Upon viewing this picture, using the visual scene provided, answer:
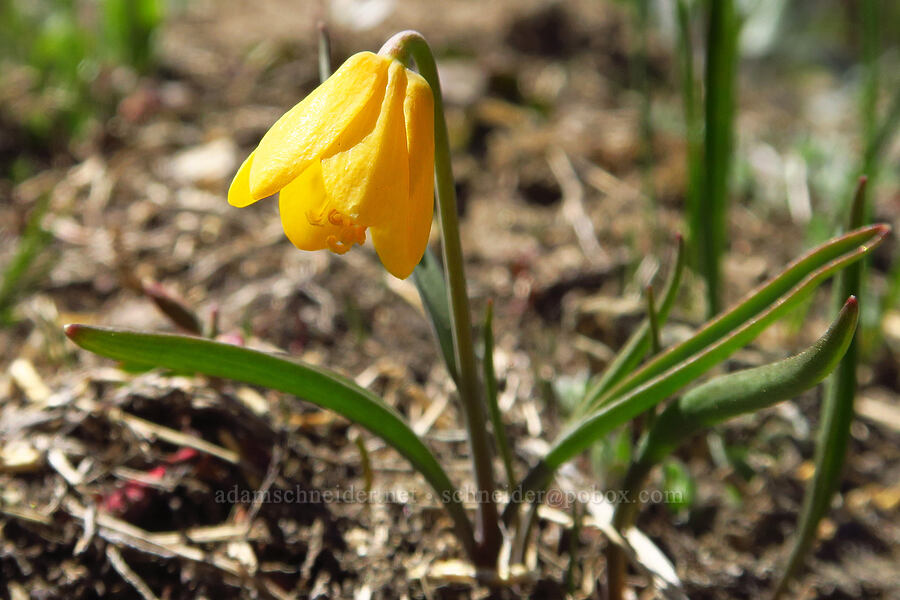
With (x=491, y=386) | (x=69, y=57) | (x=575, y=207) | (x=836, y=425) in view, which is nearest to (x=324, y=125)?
(x=491, y=386)

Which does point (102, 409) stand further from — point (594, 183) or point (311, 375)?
point (594, 183)

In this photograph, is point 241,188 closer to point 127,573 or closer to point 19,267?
point 127,573

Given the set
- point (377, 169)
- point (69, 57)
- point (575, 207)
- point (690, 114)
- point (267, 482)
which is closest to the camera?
point (377, 169)

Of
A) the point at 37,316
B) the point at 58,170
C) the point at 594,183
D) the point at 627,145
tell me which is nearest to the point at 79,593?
the point at 37,316

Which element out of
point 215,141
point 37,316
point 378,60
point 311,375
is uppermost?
point 378,60

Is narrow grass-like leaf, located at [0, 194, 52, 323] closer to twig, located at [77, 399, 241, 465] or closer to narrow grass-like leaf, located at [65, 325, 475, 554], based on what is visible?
twig, located at [77, 399, 241, 465]

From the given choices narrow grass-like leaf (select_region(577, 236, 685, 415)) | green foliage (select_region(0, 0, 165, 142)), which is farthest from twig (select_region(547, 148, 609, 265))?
green foliage (select_region(0, 0, 165, 142))
